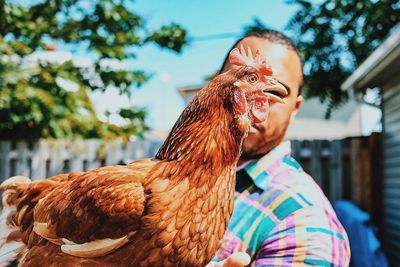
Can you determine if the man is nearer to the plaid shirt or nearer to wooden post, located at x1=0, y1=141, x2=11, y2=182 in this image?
the plaid shirt

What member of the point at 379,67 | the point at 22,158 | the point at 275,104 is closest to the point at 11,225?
the point at 275,104

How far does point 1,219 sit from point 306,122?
55.2 feet

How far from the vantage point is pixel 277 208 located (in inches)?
63.6

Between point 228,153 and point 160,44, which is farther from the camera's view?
point 160,44

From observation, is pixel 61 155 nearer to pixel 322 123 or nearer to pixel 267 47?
pixel 267 47

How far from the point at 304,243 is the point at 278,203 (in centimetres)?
18

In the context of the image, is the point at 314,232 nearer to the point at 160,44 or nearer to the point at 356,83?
the point at 356,83

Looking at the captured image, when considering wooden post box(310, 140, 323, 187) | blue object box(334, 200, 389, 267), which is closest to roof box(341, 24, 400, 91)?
wooden post box(310, 140, 323, 187)

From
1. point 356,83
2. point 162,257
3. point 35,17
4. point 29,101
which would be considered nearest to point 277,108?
point 162,257

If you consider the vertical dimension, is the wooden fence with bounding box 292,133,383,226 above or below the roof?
below

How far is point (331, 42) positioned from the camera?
5.44 metres

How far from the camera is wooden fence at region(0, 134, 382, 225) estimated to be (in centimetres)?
549

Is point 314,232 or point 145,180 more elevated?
point 145,180

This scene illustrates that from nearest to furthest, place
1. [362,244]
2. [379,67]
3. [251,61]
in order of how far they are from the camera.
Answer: [251,61] < [362,244] < [379,67]
